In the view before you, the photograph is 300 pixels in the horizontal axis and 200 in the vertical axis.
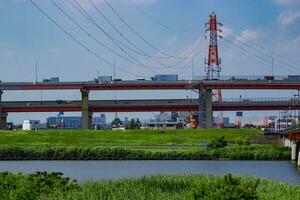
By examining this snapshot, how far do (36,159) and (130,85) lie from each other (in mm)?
72898

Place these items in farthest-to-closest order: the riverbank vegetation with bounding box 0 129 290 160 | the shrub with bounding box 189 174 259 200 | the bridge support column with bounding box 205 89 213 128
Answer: the bridge support column with bounding box 205 89 213 128 < the riverbank vegetation with bounding box 0 129 290 160 < the shrub with bounding box 189 174 259 200

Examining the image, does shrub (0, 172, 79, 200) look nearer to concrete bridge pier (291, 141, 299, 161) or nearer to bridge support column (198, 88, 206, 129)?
concrete bridge pier (291, 141, 299, 161)

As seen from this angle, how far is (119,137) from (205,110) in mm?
38939

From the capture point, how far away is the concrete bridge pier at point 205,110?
176 meters

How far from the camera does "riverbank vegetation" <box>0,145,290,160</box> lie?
107125 millimetres

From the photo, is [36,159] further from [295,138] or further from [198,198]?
[198,198]

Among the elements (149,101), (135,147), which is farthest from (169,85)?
(135,147)

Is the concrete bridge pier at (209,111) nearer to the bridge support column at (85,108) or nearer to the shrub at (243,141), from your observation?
the bridge support column at (85,108)

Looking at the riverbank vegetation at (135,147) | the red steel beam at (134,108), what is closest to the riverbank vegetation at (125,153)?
the riverbank vegetation at (135,147)

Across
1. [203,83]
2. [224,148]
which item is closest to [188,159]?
[224,148]

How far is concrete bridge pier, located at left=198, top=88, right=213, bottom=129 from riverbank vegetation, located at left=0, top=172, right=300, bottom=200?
450ft

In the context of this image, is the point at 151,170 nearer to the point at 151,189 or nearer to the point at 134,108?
the point at 151,189

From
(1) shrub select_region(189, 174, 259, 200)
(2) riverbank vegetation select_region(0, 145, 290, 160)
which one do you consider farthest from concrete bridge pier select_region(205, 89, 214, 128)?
(1) shrub select_region(189, 174, 259, 200)

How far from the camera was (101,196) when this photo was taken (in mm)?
26062
